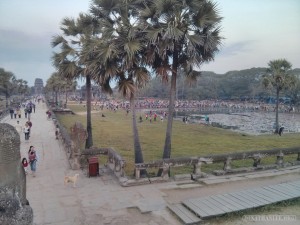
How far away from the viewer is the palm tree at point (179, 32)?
32.3 ft

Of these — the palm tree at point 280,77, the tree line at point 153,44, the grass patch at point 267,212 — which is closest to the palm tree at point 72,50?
the tree line at point 153,44

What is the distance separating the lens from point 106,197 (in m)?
8.58

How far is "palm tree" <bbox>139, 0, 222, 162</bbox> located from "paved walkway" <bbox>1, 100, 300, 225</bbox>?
13.5ft

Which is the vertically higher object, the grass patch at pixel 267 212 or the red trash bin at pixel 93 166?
the red trash bin at pixel 93 166

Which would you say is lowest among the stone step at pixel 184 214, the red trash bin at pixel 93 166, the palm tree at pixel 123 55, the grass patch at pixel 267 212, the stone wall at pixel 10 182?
the grass patch at pixel 267 212

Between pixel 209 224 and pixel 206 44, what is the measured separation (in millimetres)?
5995

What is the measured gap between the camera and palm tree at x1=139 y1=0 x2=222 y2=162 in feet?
32.3

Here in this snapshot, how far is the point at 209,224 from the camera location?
6969 millimetres

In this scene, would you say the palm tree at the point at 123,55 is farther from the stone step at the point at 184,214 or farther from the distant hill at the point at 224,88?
the distant hill at the point at 224,88

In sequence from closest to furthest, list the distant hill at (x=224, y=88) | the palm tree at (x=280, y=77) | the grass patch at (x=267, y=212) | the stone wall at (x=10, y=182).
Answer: the stone wall at (x=10, y=182) → the grass patch at (x=267, y=212) → the palm tree at (x=280, y=77) → the distant hill at (x=224, y=88)

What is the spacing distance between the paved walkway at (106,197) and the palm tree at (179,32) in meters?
4.11

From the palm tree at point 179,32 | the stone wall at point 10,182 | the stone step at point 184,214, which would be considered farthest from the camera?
the palm tree at point 179,32

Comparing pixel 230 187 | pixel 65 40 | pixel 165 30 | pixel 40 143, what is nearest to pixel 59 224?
pixel 230 187

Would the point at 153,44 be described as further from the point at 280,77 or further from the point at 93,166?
the point at 280,77
